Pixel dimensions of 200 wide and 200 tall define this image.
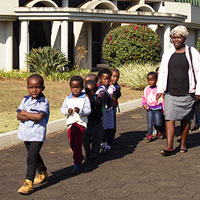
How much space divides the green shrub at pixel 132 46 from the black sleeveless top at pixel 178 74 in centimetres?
1270

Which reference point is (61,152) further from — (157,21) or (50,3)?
(157,21)

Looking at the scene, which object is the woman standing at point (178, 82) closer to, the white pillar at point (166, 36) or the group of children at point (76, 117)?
the group of children at point (76, 117)

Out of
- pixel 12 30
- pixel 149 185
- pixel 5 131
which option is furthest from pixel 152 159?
pixel 12 30

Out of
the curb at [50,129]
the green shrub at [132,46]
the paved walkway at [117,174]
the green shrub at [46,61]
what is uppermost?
the green shrub at [132,46]

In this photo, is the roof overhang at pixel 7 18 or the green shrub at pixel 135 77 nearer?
the green shrub at pixel 135 77

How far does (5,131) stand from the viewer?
8.73 meters

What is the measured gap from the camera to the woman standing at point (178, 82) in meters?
7.20

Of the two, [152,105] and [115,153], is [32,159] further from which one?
[152,105]

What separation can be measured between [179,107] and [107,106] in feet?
3.71

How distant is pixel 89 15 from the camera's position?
23.1 metres

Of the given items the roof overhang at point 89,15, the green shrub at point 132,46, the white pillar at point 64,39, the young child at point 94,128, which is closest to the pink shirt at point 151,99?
the young child at point 94,128

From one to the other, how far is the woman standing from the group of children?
2.84 feet

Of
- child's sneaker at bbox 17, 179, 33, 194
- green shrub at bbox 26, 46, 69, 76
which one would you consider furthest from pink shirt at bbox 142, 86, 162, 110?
green shrub at bbox 26, 46, 69, 76

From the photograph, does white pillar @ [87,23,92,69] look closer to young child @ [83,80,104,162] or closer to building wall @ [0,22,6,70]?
building wall @ [0,22,6,70]
